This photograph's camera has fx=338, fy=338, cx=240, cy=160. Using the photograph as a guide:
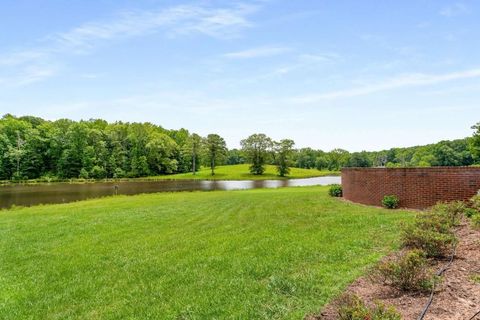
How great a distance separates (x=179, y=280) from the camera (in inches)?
236

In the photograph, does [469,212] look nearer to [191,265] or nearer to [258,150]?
[191,265]

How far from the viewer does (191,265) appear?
22.4 ft

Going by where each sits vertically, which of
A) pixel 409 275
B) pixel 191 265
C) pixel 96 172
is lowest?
pixel 191 265

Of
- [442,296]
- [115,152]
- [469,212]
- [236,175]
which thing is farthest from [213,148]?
[442,296]

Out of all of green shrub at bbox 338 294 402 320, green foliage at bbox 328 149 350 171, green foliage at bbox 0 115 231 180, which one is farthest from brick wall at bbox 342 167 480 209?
green foliage at bbox 328 149 350 171

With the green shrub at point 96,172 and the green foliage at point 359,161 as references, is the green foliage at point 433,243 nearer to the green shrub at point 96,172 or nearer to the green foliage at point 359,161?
the green shrub at point 96,172

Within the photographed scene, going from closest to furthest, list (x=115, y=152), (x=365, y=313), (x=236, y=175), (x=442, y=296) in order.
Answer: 1. (x=365, y=313)
2. (x=442, y=296)
3. (x=236, y=175)
4. (x=115, y=152)

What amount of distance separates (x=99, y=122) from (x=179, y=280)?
95532mm

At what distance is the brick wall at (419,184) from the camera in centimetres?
1170

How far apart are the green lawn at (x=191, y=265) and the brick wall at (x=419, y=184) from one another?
1.45 m

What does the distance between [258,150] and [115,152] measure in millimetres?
33017

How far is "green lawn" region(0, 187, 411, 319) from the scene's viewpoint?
16.1 ft

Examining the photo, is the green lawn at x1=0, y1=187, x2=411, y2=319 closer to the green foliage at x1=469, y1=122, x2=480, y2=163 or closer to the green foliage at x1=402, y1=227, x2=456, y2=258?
the green foliage at x1=402, y1=227, x2=456, y2=258

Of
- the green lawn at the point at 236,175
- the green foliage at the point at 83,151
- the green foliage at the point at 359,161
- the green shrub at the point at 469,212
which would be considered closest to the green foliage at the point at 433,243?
the green shrub at the point at 469,212
